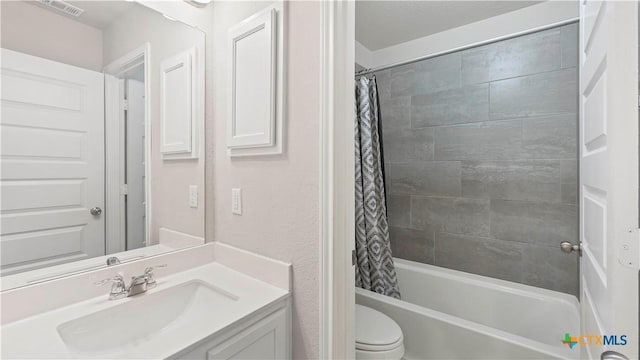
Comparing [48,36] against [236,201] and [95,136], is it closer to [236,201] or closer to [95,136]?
[95,136]

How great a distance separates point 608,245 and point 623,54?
0.41m

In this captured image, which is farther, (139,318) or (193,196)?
(193,196)

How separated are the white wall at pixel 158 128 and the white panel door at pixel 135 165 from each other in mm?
46

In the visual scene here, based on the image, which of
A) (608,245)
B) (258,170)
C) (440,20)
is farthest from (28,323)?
(440,20)

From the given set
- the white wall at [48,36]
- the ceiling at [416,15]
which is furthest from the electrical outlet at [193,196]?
the ceiling at [416,15]

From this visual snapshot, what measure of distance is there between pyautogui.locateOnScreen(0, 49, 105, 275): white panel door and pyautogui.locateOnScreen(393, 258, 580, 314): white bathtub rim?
216cm

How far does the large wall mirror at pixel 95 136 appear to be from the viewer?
34.9 inches

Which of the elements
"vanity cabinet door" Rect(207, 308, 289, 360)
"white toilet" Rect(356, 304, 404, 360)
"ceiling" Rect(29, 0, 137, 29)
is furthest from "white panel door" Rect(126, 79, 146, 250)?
"white toilet" Rect(356, 304, 404, 360)

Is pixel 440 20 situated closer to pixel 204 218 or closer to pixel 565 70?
pixel 565 70

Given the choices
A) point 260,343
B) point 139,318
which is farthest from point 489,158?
point 139,318

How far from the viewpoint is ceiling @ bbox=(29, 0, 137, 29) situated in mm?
Answer: 1010

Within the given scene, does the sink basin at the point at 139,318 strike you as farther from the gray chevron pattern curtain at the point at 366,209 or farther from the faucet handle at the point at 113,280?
the gray chevron pattern curtain at the point at 366,209

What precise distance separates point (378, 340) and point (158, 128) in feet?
4.66

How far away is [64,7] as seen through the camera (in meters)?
0.97
